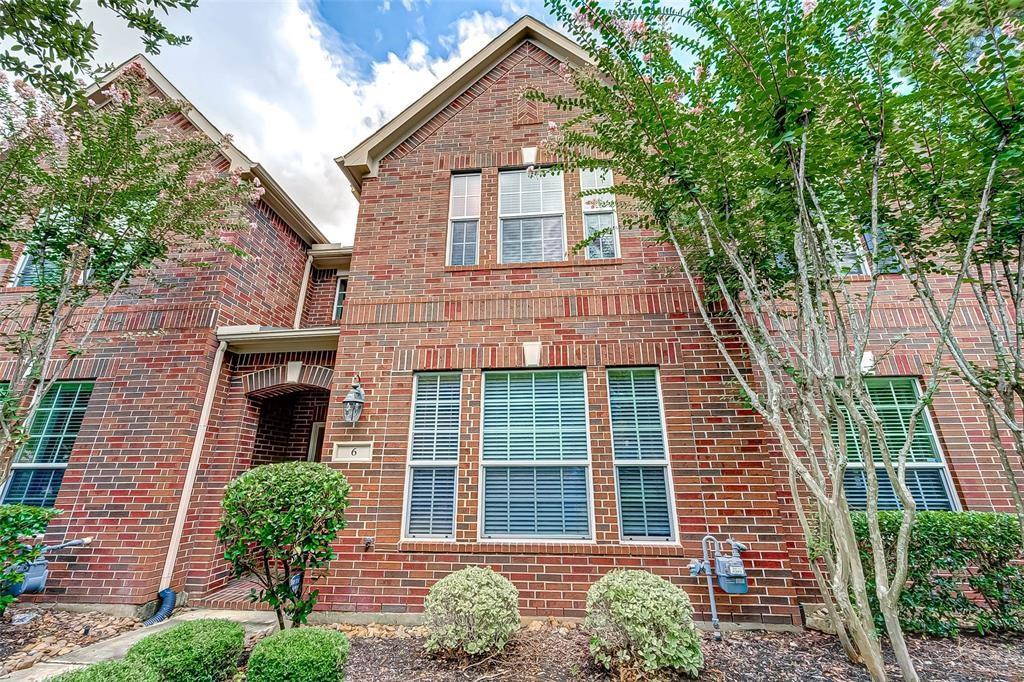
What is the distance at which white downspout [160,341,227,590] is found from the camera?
5078 millimetres

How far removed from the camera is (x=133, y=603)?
470 cm

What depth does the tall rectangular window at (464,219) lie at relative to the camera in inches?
232

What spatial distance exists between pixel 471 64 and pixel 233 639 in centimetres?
798

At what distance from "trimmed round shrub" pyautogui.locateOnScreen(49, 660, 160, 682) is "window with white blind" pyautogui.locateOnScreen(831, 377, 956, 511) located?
6544 mm

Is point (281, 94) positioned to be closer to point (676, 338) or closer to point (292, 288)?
point (292, 288)

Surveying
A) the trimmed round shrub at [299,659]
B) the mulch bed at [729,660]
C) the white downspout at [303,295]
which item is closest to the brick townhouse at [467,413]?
the mulch bed at [729,660]

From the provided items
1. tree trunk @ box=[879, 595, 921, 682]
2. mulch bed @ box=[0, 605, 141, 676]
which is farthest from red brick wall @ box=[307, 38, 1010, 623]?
mulch bed @ box=[0, 605, 141, 676]

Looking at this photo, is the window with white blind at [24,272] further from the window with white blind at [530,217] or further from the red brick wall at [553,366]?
the window with white blind at [530,217]

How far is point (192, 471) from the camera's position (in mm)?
5398

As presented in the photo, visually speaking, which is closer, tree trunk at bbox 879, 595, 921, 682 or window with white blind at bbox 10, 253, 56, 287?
tree trunk at bbox 879, 595, 921, 682

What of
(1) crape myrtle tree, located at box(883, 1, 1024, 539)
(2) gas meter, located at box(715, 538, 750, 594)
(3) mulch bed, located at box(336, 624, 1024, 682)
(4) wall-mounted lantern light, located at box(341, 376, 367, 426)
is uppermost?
(1) crape myrtle tree, located at box(883, 1, 1024, 539)

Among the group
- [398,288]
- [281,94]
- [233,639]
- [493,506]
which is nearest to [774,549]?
[493,506]

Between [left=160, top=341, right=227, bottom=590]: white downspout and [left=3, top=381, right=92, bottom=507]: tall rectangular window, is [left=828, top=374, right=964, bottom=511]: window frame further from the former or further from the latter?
[left=3, top=381, right=92, bottom=507]: tall rectangular window

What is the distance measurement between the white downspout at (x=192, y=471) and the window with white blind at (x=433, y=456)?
307cm
